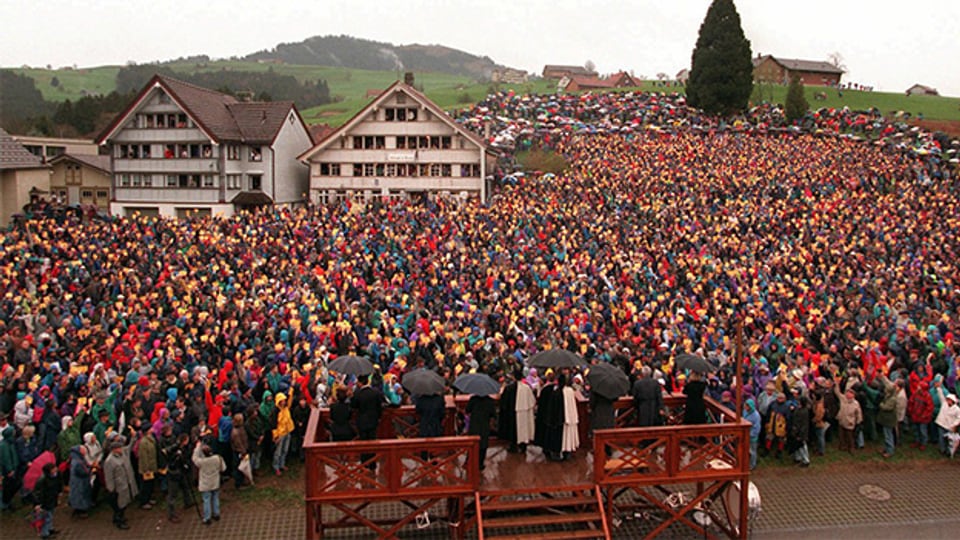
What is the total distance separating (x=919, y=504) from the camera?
12891 mm

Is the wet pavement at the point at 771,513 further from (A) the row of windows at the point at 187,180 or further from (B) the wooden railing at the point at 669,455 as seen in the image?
(A) the row of windows at the point at 187,180

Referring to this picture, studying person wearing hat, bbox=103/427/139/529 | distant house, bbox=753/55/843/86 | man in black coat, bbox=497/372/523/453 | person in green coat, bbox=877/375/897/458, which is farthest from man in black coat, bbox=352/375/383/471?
distant house, bbox=753/55/843/86

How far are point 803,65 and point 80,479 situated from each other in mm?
109614

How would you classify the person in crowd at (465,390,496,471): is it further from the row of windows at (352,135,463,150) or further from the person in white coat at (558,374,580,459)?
the row of windows at (352,135,463,150)

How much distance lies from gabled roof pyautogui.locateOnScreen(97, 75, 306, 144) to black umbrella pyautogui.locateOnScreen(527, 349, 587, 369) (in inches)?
1468

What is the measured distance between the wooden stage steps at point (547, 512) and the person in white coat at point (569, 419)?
76 cm

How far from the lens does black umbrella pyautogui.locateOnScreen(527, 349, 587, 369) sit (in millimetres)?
11086

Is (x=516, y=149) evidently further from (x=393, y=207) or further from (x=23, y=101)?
(x=23, y=101)

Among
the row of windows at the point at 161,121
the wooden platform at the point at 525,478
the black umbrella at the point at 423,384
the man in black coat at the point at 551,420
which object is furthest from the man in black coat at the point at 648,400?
the row of windows at the point at 161,121

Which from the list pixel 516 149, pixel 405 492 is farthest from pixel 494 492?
pixel 516 149

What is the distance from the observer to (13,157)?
128 ft

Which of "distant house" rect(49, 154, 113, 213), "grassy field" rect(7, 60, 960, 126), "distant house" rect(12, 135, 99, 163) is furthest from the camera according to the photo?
"grassy field" rect(7, 60, 960, 126)

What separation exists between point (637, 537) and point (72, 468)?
9630 mm

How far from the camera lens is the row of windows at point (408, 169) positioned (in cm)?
4341
